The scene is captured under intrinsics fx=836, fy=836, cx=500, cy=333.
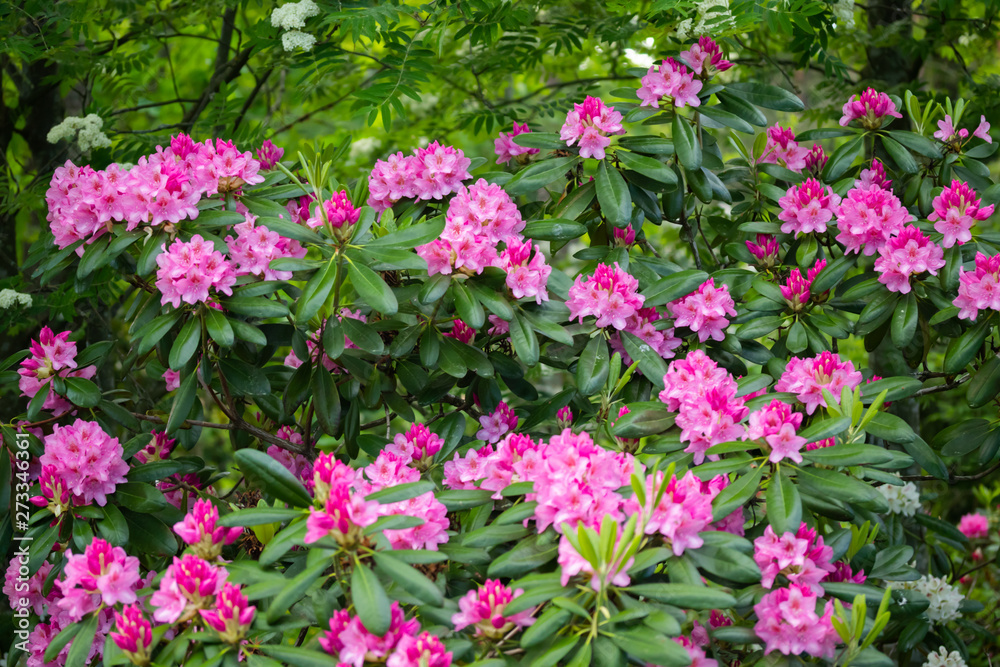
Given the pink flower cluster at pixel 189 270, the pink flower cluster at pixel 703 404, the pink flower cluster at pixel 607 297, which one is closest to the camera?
the pink flower cluster at pixel 703 404

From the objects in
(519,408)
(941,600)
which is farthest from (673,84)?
(941,600)

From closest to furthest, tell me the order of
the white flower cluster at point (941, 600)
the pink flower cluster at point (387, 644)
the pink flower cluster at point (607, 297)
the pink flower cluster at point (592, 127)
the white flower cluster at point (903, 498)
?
the pink flower cluster at point (387, 644), the pink flower cluster at point (607, 297), the pink flower cluster at point (592, 127), the white flower cluster at point (941, 600), the white flower cluster at point (903, 498)

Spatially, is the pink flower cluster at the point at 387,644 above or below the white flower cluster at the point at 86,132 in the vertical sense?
below

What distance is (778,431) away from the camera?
58.6 inches

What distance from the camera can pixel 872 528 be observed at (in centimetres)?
172

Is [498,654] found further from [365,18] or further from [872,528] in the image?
[365,18]

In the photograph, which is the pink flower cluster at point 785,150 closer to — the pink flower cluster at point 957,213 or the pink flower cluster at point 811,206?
the pink flower cluster at point 811,206

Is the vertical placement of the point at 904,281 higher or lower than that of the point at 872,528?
higher

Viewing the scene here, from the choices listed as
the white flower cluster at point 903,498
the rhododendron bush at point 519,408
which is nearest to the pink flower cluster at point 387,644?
the rhododendron bush at point 519,408

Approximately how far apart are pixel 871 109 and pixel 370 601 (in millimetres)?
1810

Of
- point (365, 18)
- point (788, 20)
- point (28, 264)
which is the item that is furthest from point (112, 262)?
point (788, 20)

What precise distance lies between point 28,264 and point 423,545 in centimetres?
152

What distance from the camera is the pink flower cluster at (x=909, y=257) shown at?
6.24 ft

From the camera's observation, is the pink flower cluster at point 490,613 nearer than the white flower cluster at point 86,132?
Yes
